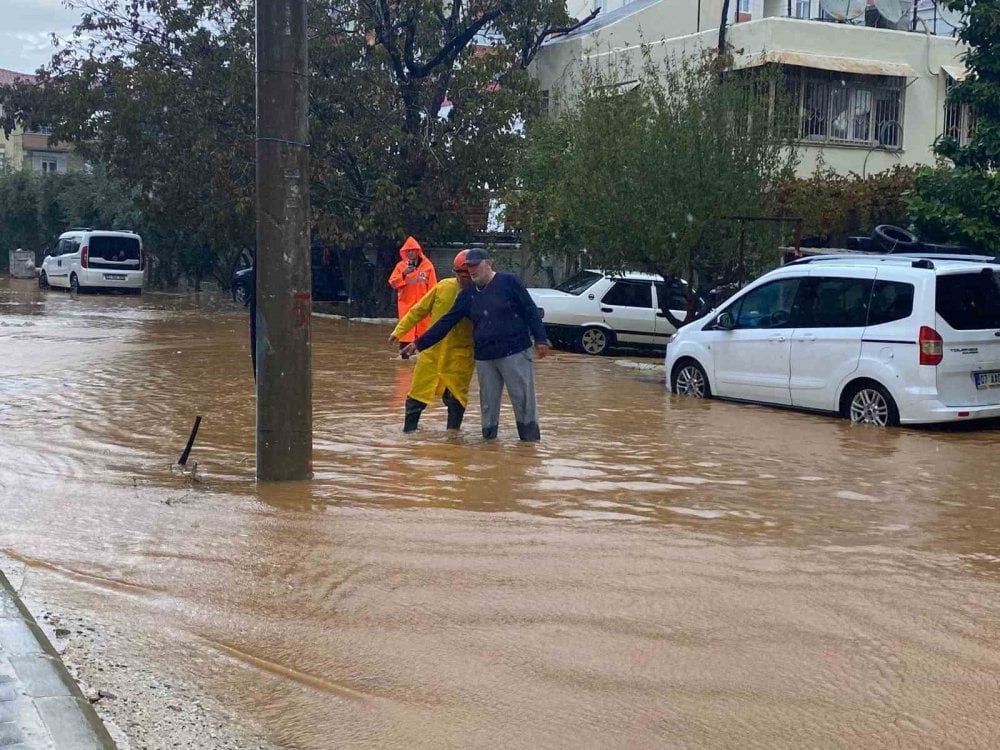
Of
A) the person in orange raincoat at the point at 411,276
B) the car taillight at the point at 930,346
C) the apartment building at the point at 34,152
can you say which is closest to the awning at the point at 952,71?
the person in orange raincoat at the point at 411,276

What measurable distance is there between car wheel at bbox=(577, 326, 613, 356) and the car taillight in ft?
32.7

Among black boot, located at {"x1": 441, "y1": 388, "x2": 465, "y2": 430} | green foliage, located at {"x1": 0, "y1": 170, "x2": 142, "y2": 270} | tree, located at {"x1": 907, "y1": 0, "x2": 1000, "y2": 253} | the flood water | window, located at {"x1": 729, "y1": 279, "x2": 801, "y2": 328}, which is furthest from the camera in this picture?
green foliage, located at {"x1": 0, "y1": 170, "x2": 142, "y2": 270}

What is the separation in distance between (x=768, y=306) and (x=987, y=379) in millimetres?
2464

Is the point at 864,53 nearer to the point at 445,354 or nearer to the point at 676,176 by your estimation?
the point at 676,176

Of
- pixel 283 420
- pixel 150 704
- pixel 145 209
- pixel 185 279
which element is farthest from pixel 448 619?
pixel 185 279

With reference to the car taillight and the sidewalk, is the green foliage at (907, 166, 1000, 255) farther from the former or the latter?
the sidewalk

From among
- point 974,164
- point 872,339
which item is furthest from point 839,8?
point 872,339

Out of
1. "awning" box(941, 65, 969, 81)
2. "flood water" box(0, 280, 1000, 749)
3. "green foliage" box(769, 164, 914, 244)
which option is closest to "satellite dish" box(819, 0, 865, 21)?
"awning" box(941, 65, 969, 81)

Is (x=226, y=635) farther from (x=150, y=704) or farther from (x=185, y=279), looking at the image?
(x=185, y=279)

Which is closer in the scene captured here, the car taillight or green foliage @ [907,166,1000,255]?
the car taillight

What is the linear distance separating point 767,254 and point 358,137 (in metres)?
11.8

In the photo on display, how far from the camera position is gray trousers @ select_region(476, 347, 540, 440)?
415 inches

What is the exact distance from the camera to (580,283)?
22.2 meters

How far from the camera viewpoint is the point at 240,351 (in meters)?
20.0
